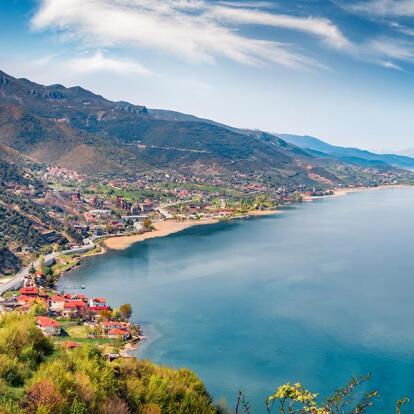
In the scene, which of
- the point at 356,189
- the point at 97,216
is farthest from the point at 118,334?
the point at 356,189

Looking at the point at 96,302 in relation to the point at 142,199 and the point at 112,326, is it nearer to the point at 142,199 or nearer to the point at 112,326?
the point at 112,326

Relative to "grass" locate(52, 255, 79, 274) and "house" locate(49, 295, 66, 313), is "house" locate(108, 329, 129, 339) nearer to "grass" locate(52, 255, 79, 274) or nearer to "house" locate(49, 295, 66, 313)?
"house" locate(49, 295, 66, 313)

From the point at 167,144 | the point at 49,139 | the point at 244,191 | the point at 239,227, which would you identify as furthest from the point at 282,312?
the point at 167,144

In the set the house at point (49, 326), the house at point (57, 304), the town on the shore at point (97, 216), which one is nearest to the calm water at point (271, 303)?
the town on the shore at point (97, 216)

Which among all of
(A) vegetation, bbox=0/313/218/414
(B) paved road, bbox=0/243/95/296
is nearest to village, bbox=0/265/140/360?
(B) paved road, bbox=0/243/95/296

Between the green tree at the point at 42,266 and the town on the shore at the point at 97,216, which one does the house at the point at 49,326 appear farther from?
the green tree at the point at 42,266
